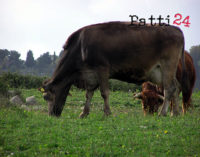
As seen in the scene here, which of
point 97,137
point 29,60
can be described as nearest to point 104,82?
A: point 97,137

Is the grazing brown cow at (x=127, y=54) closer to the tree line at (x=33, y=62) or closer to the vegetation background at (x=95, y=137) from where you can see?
the vegetation background at (x=95, y=137)

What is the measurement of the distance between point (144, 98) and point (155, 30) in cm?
264

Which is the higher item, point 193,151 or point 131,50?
point 131,50

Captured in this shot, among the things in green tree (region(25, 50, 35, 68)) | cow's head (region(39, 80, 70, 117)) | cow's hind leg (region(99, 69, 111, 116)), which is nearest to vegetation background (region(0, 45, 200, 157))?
cow's hind leg (region(99, 69, 111, 116))

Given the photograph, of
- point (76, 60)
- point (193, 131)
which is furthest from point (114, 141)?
point (76, 60)

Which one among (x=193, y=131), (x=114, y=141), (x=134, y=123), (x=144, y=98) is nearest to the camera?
(x=114, y=141)

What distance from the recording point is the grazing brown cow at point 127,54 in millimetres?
7746

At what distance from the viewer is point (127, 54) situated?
7.79 meters

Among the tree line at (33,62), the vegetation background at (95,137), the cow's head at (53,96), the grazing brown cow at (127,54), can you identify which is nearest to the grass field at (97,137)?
the vegetation background at (95,137)

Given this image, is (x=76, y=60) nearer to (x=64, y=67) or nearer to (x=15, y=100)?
(x=64, y=67)

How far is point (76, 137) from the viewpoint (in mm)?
5340

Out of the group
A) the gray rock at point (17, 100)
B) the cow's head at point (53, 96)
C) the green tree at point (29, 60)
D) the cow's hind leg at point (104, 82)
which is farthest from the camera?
the green tree at point (29, 60)

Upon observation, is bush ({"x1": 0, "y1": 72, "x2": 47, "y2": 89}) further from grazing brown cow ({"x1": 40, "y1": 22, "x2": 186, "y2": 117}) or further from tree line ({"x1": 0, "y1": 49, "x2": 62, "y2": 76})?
tree line ({"x1": 0, "y1": 49, "x2": 62, "y2": 76})

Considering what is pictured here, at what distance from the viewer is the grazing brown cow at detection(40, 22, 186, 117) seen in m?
7.75
